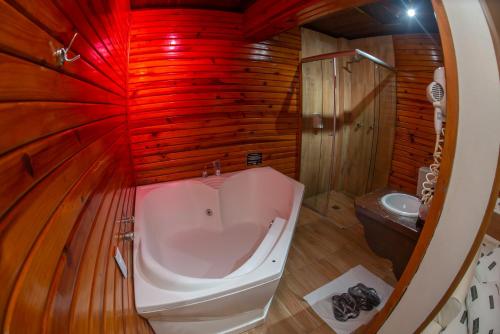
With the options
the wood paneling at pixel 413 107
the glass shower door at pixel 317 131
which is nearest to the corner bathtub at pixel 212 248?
the glass shower door at pixel 317 131

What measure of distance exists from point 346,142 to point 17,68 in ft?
12.5

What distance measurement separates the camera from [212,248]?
87.4 inches

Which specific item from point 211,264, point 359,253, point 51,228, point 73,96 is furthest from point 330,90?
point 51,228

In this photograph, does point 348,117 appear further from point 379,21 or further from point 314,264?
point 314,264

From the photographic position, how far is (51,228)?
1.37 ft

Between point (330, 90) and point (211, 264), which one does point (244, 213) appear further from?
point (330, 90)

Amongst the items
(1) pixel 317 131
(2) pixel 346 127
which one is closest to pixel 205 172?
(1) pixel 317 131

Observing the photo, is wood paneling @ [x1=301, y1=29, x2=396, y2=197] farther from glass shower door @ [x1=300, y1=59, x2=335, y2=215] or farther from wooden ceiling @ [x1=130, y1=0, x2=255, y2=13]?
wooden ceiling @ [x1=130, y1=0, x2=255, y2=13]

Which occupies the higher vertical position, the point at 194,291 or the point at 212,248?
the point at 194,291

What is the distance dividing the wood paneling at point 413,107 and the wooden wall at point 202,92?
5.02ft

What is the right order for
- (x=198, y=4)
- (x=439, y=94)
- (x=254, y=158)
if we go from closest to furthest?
(x=439, y=94) < (x=198, y=4) < (x=254, y=158)

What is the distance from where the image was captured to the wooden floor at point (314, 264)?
63.8 inches

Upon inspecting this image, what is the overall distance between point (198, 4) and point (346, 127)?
277 centimetres

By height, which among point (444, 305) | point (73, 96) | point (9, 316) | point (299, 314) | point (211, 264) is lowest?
point (299, 314)
